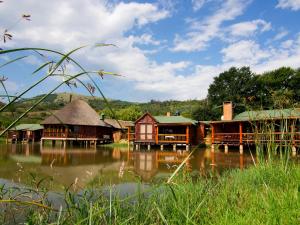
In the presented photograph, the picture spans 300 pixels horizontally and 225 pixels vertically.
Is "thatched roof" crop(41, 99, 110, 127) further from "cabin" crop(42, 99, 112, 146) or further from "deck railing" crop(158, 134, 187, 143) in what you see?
"deck railing" crop(158, 134, 187, 143)

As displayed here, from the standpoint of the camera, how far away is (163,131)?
34.0 m

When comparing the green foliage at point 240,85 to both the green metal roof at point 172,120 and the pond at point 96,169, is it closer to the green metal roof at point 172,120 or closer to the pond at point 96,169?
the green metal roof at point 172,120

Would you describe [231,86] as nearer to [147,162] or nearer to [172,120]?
[172,120]

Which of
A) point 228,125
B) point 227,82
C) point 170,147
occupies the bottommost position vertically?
point 170,147

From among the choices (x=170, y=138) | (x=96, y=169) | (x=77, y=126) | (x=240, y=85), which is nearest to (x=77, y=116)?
(x=77, y=126)

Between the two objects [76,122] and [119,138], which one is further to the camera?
[119,138]

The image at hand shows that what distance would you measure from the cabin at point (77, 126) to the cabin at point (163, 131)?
7967 millimetres

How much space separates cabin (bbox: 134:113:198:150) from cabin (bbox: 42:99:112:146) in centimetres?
797

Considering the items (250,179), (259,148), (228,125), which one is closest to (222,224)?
(259,148)

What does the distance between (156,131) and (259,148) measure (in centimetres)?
2717

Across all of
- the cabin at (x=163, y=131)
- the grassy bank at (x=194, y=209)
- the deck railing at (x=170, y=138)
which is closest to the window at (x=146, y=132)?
the cabin at (x=163, y=131)

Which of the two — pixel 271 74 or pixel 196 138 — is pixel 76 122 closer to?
pixel 196 138

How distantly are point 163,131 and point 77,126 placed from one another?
488 inches

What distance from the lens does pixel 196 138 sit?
1404 inches
